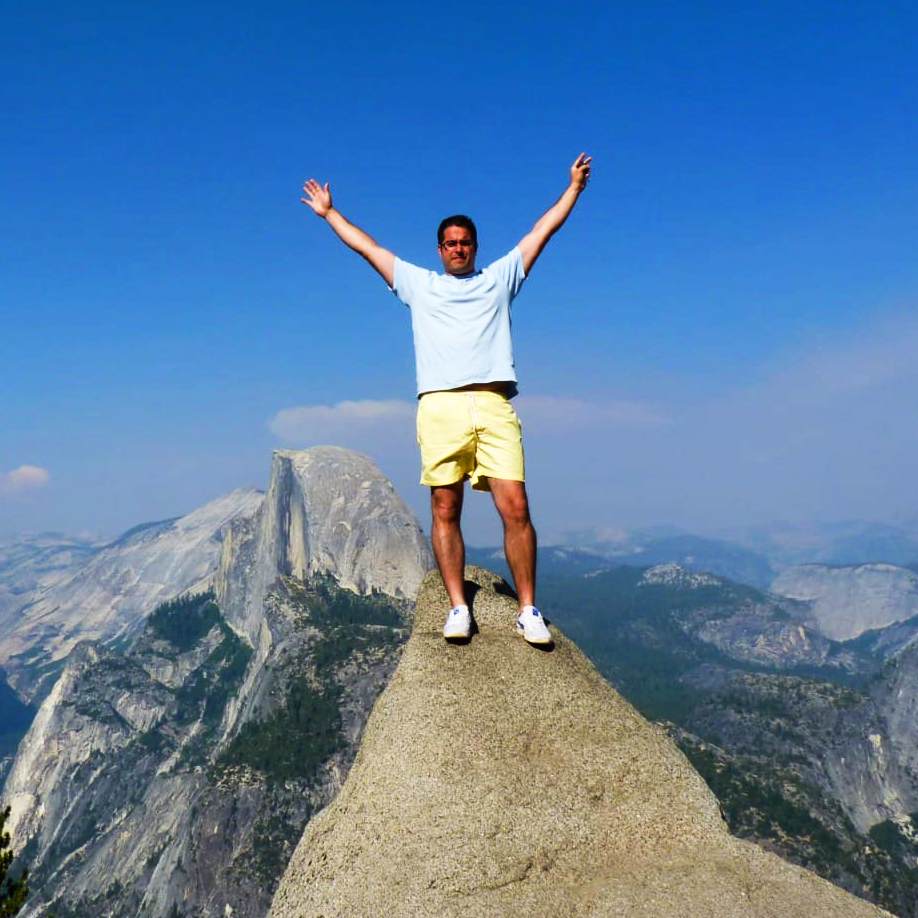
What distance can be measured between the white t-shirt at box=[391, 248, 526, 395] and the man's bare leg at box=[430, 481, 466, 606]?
98 centimetres

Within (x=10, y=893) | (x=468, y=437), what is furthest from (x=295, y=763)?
(x=468, y=437)

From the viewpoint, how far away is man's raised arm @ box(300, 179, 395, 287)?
7477 millimetres

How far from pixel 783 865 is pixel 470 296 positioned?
507 centimetres

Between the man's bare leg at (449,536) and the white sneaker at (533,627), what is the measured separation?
1.87ft

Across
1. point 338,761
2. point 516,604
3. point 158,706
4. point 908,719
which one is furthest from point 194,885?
point 908,719

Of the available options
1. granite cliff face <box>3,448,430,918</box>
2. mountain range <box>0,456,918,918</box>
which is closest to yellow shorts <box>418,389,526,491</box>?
mountain range <box>0,456,918,918</box>

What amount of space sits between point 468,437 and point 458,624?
1685 millimetres

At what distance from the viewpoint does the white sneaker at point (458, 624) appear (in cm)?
684

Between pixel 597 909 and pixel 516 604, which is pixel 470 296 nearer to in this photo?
pixel 516 604

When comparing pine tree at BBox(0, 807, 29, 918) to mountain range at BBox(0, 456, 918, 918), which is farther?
mountain range at BBox(0, 456, 918, 918)

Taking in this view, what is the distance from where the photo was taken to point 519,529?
715 centimetres

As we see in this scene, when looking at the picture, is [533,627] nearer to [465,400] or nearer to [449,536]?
[449,536]

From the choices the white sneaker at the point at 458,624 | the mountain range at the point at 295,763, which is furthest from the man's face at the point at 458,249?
the mountain range at the point at 295,763

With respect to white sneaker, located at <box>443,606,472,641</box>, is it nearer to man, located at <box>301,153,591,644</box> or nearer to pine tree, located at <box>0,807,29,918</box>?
man, located at <box>301,153,591,644</box>
